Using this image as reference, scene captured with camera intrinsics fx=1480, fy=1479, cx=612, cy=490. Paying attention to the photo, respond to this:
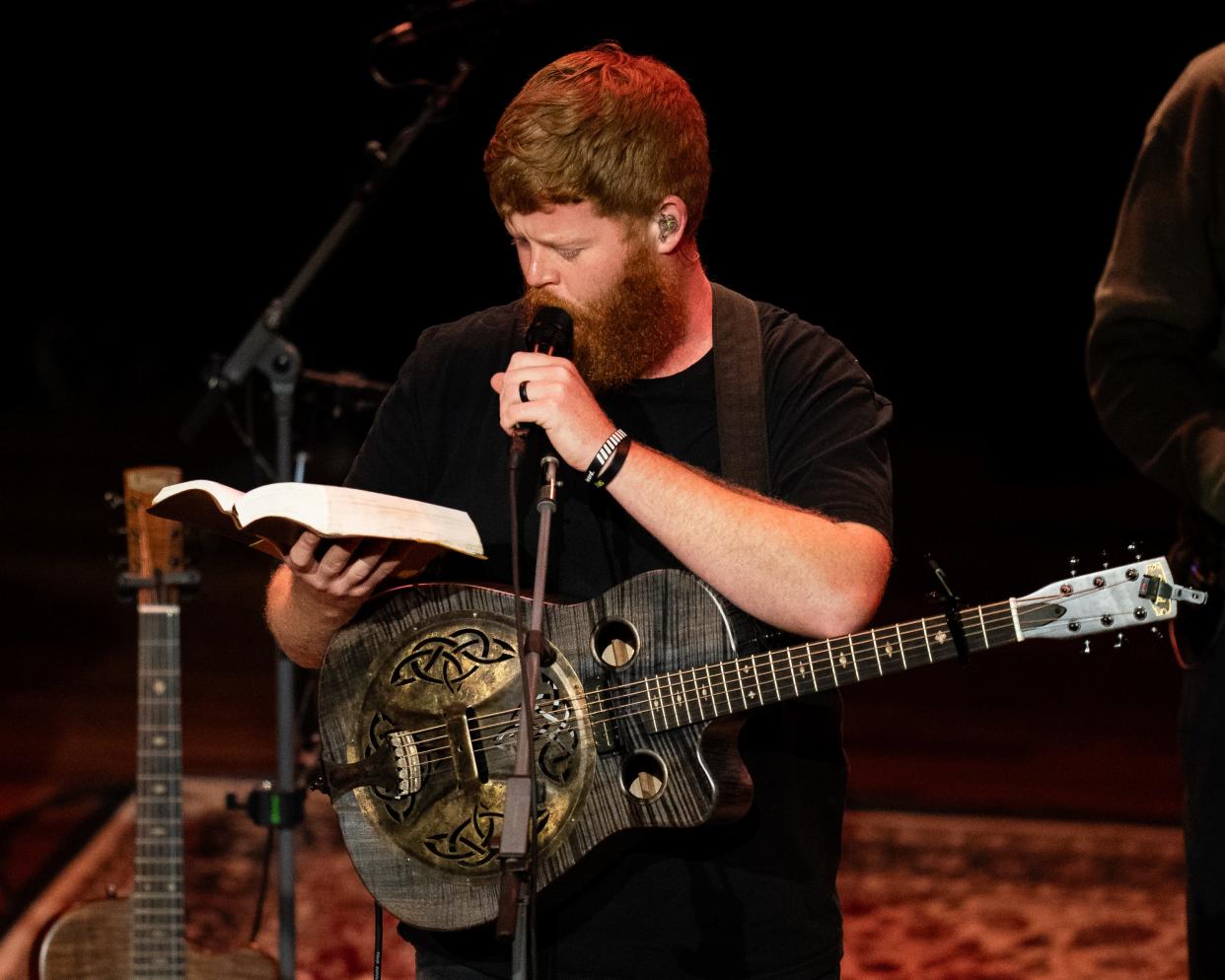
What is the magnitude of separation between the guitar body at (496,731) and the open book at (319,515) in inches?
5.2

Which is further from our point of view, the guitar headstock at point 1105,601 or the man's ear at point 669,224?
the man's ear at point 669,224

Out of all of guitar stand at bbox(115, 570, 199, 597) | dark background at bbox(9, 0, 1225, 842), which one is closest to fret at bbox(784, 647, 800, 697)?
guitar stand at bbox(115, 570, 199, 597)

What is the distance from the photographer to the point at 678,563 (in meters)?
1.94

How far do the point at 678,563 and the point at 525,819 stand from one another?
0.50 metres

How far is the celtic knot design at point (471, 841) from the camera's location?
1869mm

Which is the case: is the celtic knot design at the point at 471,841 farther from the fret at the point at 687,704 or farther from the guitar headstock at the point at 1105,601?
the guitar headstock at the point at 1105,601

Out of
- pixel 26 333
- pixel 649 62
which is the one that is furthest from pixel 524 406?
pixel 26 333

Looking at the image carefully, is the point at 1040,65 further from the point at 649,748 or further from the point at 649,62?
the point at 649,748

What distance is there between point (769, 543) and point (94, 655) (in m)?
5.20

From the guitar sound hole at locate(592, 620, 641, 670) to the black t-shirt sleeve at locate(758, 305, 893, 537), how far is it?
0.88ft

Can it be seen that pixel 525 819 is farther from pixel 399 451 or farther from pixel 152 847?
pixel 152 847

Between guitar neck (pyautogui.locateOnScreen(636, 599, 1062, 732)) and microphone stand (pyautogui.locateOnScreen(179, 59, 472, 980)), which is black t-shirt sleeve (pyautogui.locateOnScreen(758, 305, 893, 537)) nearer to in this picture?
guitar neck (pyautogui.locateOnScreen(636, 599, 1062, 732))

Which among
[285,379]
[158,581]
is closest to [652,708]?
[158,581]

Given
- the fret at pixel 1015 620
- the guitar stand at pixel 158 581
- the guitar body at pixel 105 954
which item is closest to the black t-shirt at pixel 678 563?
the fret at pixel 1015 620
